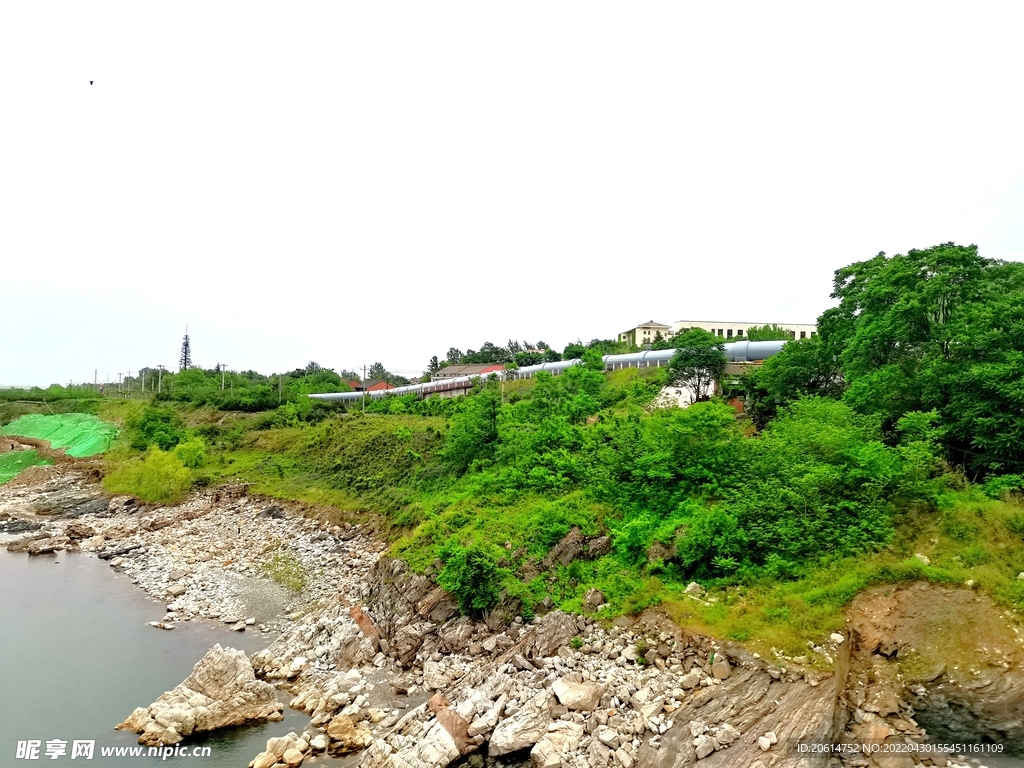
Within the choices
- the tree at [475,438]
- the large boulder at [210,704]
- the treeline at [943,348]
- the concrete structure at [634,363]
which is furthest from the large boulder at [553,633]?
the concrete structure at [634,363]

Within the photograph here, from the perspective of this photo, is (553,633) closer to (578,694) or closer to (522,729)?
(578,694)

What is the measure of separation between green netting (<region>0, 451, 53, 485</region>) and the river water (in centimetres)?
2840

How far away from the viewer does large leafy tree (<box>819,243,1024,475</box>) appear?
49.4 feet

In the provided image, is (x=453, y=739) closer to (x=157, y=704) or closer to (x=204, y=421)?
(x=157, y=704)

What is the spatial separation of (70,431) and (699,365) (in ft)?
194

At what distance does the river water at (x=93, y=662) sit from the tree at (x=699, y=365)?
22.8m

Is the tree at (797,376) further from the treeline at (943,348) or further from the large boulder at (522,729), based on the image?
the large boulder at (522,729)

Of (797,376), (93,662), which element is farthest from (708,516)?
(93,662)

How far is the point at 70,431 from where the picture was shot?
55906 millimetres

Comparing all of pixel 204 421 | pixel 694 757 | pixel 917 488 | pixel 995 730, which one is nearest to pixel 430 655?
pixel 694 757

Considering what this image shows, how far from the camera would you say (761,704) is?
404 inches

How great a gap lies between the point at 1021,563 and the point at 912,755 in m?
5.22

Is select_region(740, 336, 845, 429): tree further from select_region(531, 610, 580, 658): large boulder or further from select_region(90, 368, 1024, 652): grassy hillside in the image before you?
select_region(531, 610, 580, 658): large boulder

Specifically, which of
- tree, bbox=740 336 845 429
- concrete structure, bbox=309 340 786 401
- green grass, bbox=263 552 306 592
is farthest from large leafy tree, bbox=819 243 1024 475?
green grass, bbox=263 552 306 592
